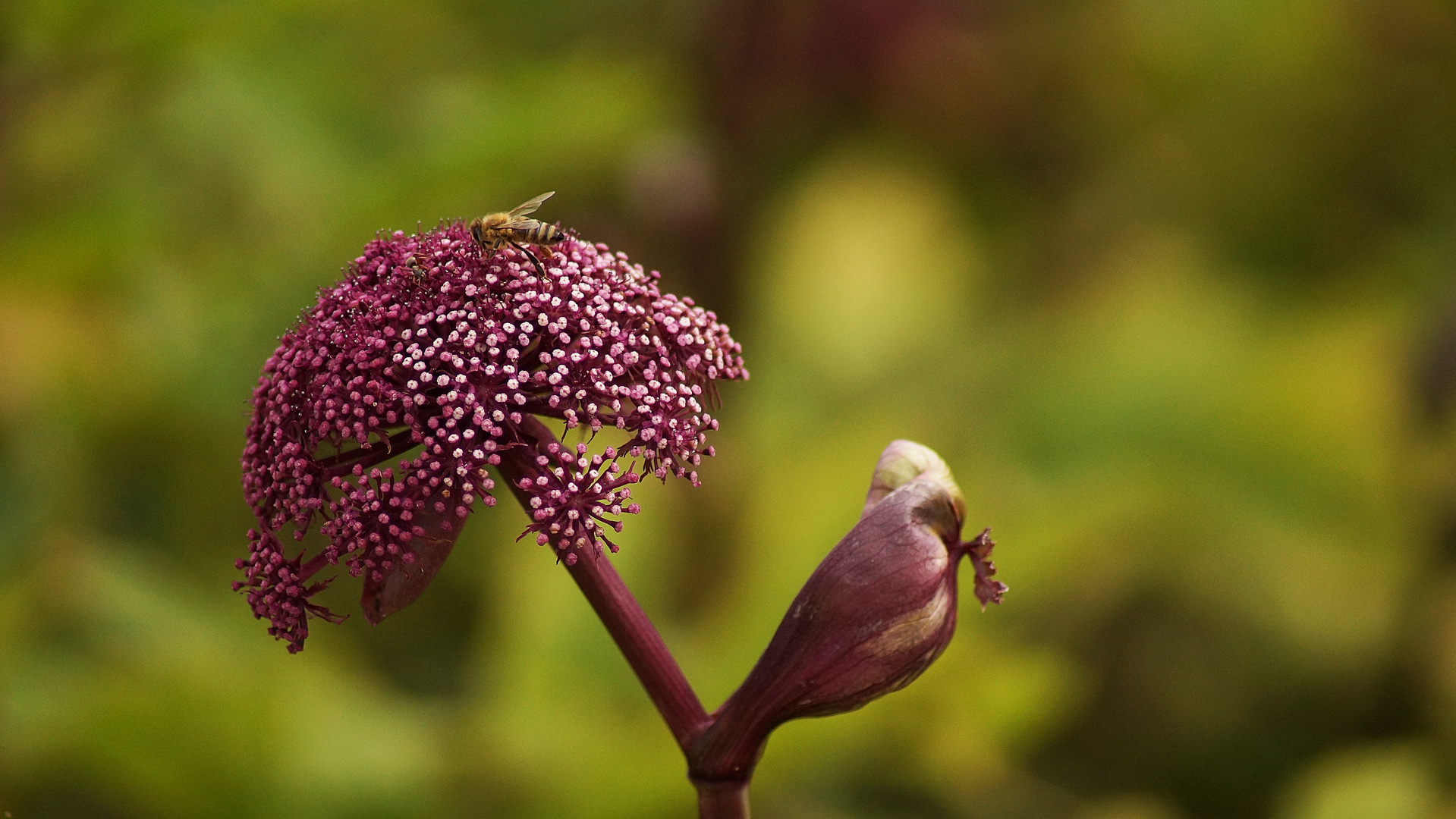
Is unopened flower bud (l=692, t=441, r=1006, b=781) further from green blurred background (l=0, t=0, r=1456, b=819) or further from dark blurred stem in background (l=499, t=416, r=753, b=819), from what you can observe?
green blurred background (l=0, t=0, r=1456, b=819)

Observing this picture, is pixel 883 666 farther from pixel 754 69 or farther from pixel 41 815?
pixel 754 69

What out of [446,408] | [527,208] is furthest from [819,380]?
[446,408]

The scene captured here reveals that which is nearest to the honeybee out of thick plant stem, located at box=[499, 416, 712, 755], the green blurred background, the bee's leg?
the bee's leg

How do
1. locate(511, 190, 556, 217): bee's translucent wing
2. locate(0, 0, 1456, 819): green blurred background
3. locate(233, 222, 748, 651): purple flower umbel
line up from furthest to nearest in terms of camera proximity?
locate(0, 0, 1456, 819): green blurred background < locate(511, 190, 556, 217): bee's translucent wing < locate(233, 222, 748, 651): purple flower umbel

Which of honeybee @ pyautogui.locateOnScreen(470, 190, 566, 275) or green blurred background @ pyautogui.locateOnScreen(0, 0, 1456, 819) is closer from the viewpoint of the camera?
honeybee @ pyautogui.locateOnScreen(470, 190, 566, 275)

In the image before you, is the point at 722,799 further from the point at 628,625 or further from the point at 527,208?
the point at 527,208

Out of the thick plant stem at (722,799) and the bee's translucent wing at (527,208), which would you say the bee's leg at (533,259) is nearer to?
the bee's translucent wing at (527,208)

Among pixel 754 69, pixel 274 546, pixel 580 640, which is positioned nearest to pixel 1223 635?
pixel 580 640
